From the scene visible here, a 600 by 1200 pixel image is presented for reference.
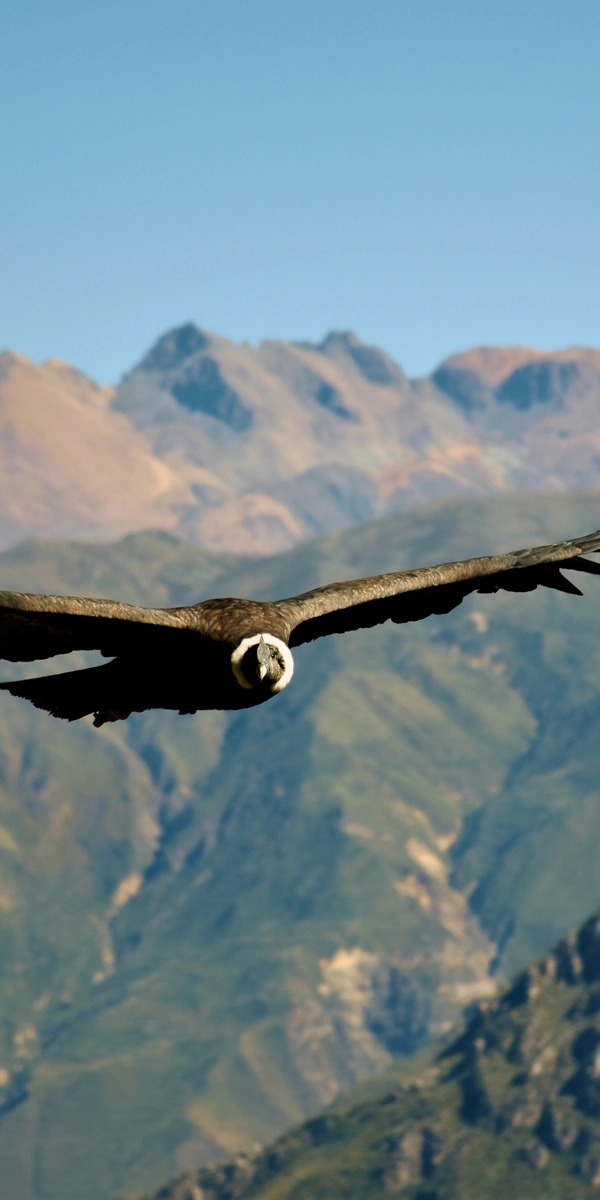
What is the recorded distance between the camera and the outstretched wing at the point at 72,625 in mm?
39031

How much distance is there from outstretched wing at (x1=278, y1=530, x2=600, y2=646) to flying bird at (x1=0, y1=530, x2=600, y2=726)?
0.04m

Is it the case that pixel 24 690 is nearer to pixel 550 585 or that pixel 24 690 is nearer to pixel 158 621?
pixel 158 621

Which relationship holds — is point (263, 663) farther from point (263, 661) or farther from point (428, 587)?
point (428, 587)

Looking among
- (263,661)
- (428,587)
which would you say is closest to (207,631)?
(263,661)

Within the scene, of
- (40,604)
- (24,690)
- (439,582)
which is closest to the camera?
(40,604)

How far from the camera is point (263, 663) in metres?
38.3

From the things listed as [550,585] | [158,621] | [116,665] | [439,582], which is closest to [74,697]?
[116,665]

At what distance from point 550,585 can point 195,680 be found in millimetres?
10596

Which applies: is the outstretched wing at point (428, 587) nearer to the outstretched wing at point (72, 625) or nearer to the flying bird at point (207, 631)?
the flying bird at point (207, 631)

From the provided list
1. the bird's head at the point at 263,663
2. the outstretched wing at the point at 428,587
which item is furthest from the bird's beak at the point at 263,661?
the outstretched wing at the point at 428,587

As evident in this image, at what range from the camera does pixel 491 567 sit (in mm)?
46094

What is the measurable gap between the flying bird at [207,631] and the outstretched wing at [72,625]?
2cm

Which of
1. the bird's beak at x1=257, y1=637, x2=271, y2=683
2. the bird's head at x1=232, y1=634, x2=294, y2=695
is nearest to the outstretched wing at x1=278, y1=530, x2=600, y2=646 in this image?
the bird's head at x1=232, y1=634, x2=294, y2=695

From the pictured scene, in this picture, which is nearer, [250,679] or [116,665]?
[250,679]
